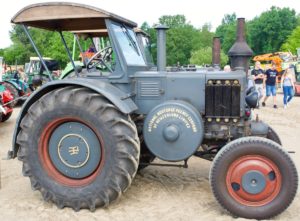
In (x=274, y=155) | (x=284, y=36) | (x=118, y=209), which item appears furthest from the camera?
(x=284, y=36)

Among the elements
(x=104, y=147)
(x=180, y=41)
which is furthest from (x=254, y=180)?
(x=180, y=41)

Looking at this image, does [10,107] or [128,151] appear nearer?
[128,151]

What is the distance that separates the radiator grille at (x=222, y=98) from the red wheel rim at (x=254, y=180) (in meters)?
0.74

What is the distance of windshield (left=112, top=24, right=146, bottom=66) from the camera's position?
4.80 metres

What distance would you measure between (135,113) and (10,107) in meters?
7.26

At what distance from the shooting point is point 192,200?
4.65m

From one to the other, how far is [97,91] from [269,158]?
184 centimetres

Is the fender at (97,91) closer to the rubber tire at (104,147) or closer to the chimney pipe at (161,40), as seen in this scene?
the rubber tire at (104,147)

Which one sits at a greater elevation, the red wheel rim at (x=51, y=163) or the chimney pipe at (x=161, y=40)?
the chimney pipe at (x=161, y=40)

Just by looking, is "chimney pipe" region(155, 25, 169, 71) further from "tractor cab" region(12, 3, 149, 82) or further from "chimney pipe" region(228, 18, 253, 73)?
"chimney pipe" region(228, 18, 253, 73)

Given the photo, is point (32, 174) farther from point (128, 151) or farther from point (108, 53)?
point (108, 53)

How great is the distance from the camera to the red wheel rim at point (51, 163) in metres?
4.35

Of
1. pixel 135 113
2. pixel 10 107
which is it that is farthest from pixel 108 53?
pixel 10 107

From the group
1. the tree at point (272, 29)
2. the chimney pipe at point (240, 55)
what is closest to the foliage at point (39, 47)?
the tree at point (272, 29)
